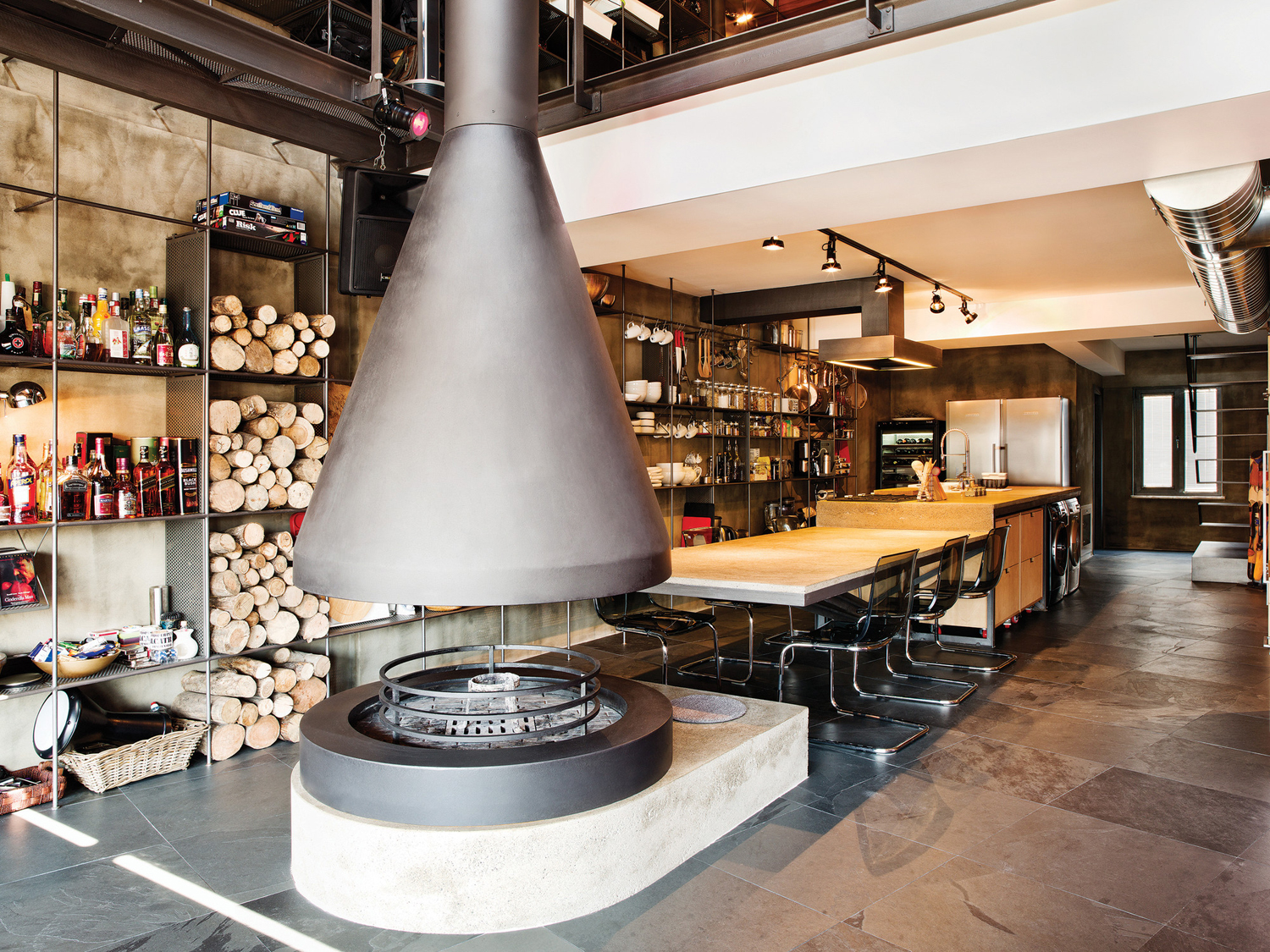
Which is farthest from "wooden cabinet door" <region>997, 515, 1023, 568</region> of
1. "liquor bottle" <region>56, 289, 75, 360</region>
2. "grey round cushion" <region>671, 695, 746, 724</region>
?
"liquor bottle" <region>56, 289, 75, 360</region>

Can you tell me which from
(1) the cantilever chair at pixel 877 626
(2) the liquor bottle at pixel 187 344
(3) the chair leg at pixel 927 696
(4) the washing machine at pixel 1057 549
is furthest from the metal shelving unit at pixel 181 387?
(4) the washing machine at pixel 1057 549

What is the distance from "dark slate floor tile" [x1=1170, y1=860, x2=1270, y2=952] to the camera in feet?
7.31

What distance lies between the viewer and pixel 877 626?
165 inches

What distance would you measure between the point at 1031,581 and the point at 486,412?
5.79 meters

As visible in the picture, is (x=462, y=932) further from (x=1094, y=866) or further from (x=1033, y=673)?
(x=1033, y=673)

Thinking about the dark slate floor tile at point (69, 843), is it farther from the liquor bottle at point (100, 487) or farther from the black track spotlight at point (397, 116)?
the black track spotlight at point (397, 116)

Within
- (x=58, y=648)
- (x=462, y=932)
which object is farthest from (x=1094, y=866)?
(x=58, y=648)

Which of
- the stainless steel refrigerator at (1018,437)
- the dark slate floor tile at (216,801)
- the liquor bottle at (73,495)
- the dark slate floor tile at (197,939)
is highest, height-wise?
the stainless steel refrigerator at (1018,437)

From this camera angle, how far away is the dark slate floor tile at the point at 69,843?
270 centimetres

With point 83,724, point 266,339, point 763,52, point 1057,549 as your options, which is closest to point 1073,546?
point 1057,549

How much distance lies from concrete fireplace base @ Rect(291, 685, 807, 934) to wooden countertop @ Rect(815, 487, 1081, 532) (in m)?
3.77

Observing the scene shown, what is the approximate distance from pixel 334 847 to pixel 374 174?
248cm

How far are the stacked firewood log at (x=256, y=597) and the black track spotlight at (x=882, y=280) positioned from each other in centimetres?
414

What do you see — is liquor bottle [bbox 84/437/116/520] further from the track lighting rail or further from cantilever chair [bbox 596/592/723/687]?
the track lighting rail
